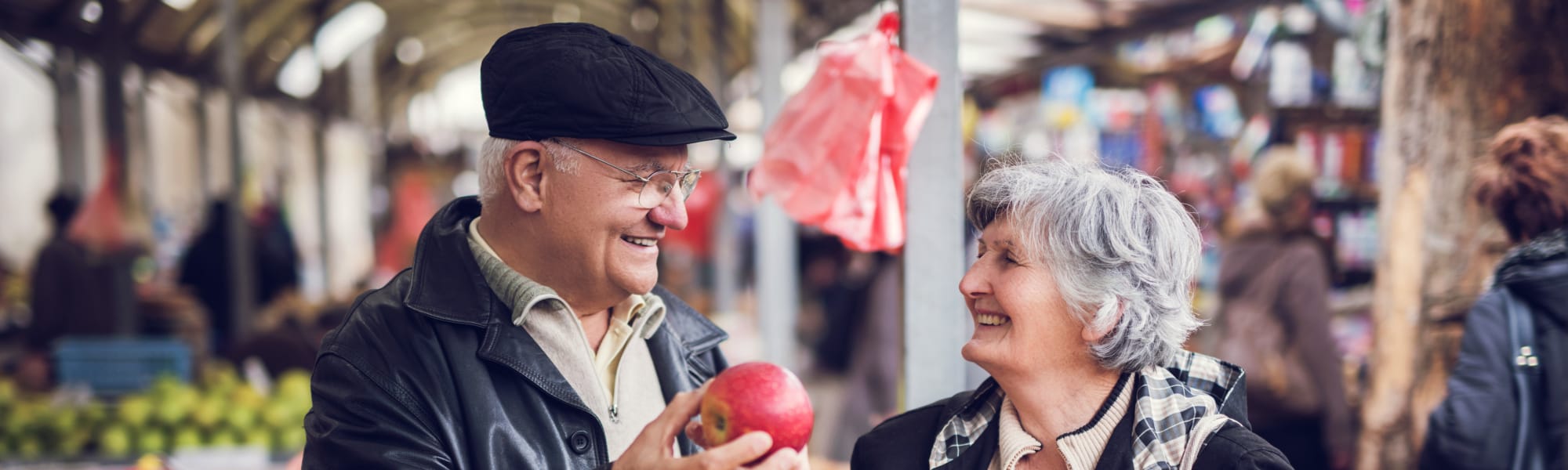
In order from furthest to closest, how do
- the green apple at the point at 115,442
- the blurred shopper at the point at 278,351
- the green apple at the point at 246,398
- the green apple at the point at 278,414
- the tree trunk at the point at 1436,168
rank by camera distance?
1. the blurred shopper at the point at 278,351
2. the green apple at the point at 246,398
3. the green apple at the point at 278,414
4. the green apple at the point at 115,442
5. the tree trunk at the point at 1436,168

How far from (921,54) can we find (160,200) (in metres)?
14.6

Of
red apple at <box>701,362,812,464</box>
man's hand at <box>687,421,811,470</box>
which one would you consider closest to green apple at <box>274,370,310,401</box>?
man's hand at <box>687,421,811,470</box>

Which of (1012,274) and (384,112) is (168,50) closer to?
(1012,274)

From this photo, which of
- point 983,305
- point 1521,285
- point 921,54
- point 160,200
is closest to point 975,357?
point 983,305

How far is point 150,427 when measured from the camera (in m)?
4.02

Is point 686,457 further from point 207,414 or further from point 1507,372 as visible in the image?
point 207,414

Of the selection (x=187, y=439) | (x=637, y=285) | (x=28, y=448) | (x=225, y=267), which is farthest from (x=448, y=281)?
(x=225, y=267)

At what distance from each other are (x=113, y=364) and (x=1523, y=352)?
528 centimetres

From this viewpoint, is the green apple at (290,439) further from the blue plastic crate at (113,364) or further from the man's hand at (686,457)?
the man's hand at (686,457)

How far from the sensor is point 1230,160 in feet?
25.4

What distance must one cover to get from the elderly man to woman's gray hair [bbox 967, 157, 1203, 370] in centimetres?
55

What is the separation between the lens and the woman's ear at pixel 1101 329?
5.57 feet

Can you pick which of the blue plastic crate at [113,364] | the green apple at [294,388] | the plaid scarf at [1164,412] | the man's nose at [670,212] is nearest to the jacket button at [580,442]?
the man's nose at [670,212]

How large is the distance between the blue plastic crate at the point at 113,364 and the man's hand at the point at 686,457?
4135 millimetres
